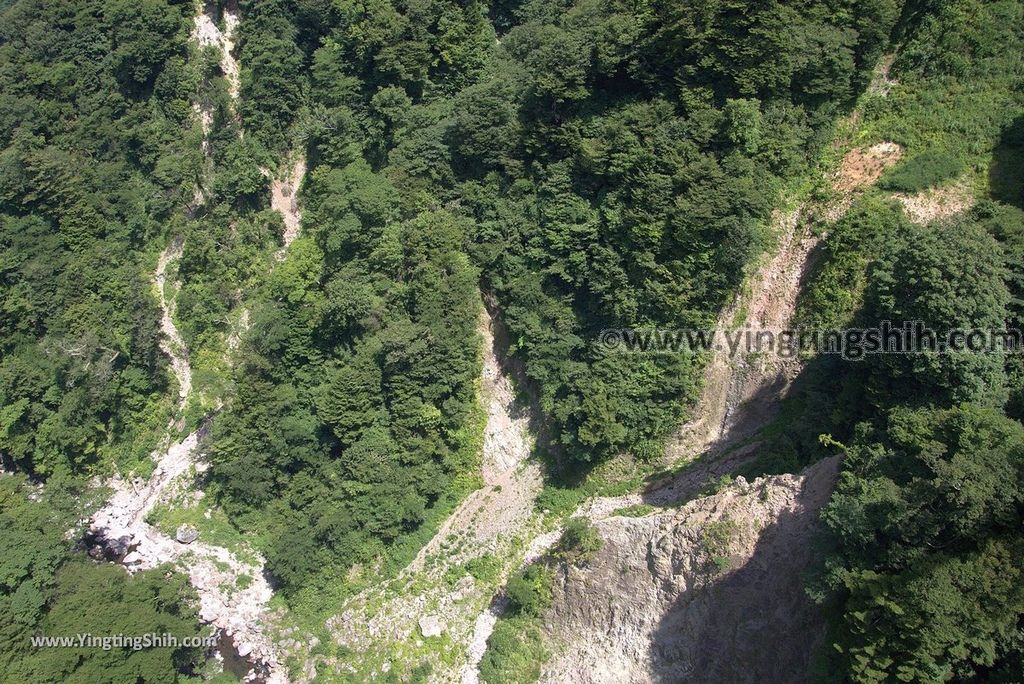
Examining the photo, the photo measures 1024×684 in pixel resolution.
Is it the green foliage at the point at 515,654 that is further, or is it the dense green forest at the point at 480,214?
the green foliage at the point at 515,654

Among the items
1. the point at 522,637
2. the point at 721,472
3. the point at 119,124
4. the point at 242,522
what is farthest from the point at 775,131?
the point at 119,124

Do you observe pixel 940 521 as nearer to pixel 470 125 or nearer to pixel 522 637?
pixel 522 637

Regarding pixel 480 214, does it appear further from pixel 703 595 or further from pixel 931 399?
pixel 931 399

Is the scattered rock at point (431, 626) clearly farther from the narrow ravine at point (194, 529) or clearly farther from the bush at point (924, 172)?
the bush at point (924, 172)

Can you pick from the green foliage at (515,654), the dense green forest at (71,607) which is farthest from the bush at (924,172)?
the dense green forest at (71,607)

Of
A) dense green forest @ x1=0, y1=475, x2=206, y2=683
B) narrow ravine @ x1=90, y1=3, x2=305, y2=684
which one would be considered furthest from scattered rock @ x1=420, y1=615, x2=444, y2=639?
dense green forest @ x1=0, y1=475, x2=206, y2=683

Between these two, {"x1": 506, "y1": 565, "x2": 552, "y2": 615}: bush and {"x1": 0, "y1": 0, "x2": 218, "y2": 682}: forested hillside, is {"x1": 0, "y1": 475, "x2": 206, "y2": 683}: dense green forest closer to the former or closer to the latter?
{"x1": 0, "y1": 0, "x2": 218, "y2": 682}: forested hillside

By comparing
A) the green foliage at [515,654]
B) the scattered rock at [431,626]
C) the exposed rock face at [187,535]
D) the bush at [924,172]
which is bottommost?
the green foliage at [515,654]

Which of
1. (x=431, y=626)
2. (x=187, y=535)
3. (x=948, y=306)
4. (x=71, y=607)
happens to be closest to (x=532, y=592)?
(x=431, y=626)
